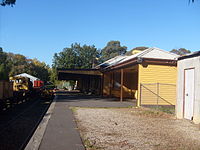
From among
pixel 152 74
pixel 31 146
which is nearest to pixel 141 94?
pixel 152 74

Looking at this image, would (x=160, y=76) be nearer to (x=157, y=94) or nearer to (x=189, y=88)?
(x=157, y=94)

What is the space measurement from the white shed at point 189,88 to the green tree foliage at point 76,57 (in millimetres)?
44814

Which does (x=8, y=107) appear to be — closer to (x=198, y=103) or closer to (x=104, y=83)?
(x=198, y=103)

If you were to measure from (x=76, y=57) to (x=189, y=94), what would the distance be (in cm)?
4780

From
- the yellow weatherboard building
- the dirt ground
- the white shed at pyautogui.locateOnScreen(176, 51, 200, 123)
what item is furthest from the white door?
the yellow weatherboard building

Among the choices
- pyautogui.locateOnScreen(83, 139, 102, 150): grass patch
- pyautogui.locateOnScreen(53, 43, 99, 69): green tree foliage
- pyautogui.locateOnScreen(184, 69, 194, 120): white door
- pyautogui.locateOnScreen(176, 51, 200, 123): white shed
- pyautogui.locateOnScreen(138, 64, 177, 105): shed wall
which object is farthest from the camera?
pyautogui.locateOnScreen(53, 43, 99, 69): green tree foliage

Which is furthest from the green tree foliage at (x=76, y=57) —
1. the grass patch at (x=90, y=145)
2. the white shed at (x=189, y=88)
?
the grass patch at (x=90, y=145)

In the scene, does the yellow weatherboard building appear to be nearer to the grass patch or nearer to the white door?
the white door

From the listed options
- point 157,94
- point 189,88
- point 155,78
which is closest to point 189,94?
point 189,88

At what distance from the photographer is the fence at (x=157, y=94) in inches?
698

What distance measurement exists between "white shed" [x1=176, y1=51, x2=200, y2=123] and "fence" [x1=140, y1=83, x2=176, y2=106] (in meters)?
5.00

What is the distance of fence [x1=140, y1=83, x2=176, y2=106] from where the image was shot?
17.7m

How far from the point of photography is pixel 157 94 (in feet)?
58.3

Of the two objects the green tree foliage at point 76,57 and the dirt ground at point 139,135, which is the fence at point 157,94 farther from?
the green tree foliage at point 76,57
